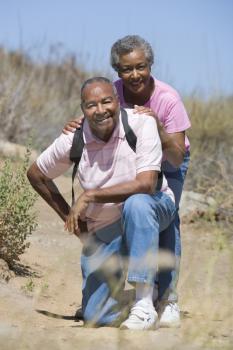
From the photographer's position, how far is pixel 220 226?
9703 mm

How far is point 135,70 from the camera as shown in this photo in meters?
5.46

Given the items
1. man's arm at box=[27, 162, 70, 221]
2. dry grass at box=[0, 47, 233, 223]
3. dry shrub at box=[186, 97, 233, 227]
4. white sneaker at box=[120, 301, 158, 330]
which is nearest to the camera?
white sneaker at box=[120, 301, 158, 330]

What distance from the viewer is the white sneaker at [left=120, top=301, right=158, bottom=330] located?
4.80m

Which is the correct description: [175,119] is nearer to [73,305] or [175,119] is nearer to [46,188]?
[46,188]

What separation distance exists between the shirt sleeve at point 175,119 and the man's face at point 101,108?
0.47 meters

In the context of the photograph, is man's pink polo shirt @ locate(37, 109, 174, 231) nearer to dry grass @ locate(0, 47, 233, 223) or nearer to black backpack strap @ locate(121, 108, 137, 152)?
black backpack strap @ locate(121, 108, 137, 152)

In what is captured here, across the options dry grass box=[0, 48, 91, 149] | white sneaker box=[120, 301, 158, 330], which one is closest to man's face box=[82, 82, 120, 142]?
white sneaker box=[120, 301, 158, 330]

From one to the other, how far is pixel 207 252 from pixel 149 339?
4665 millimetres

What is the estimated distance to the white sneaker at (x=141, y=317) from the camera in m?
4.80

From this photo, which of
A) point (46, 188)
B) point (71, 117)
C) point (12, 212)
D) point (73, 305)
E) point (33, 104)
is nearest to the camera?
point (46, 188)

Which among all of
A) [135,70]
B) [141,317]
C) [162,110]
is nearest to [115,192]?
[141,317]

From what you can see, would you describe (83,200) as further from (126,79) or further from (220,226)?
(220,226)

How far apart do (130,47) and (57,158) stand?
32.3 inches

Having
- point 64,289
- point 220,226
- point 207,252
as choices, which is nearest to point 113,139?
point 64,289
